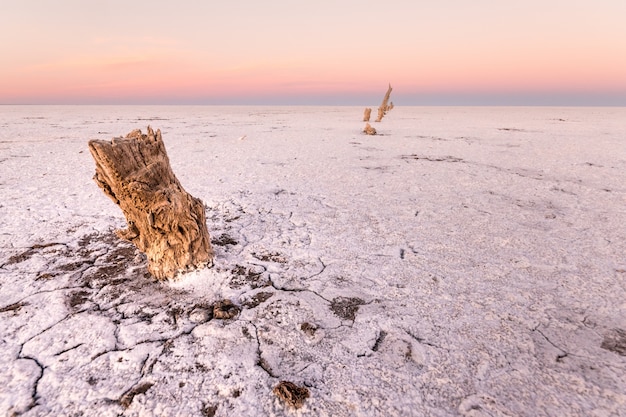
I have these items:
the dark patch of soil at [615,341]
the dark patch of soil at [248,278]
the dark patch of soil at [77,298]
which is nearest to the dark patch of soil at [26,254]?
the dark patch of soil at [77,298]

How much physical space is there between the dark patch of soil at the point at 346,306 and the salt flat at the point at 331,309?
13 mm

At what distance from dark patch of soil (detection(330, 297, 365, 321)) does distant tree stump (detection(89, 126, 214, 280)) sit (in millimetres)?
1062

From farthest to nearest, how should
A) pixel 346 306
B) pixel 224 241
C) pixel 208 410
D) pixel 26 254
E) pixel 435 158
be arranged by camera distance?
pixel 435 158 → pixel 224 241 → pixel 26 254 → pixel 346 306 → pixel 208 410

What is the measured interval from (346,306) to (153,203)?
1.51 m

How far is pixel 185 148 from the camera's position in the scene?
363 inches

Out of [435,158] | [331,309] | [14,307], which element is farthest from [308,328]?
[435,158]

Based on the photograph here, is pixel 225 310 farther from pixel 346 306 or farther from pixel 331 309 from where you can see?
pixel 346 306

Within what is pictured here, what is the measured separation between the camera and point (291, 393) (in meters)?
1.53

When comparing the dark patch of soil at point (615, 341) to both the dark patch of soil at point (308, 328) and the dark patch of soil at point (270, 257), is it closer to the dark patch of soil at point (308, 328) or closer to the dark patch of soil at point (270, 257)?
the dark patch of soil at point (308, 328)

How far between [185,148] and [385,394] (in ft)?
29.5

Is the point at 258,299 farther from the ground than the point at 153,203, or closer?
closer

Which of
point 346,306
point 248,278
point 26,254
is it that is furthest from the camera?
point 26,254

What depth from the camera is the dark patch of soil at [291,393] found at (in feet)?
4.91

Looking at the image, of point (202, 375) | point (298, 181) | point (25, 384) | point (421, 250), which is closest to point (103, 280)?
point (25, 384)
